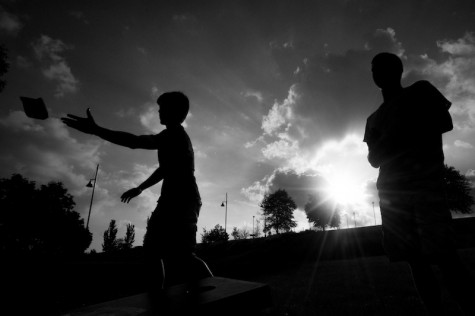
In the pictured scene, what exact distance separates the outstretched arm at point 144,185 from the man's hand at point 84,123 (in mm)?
1002

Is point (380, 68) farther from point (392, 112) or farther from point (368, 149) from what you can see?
point (368, 149)

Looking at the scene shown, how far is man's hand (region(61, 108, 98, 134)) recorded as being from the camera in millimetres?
2143

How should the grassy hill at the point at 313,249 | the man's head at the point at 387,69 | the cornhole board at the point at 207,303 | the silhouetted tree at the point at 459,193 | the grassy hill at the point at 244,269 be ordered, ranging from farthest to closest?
the silhouetted tree at the point at 459,193 → the grassy hill at the point at 313,249 → the grassy hill at the point at 244,269 → the man's head at the point at 387,69 → the cornhole board at the point at 207,303

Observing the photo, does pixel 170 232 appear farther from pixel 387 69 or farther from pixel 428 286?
pixel 387 69

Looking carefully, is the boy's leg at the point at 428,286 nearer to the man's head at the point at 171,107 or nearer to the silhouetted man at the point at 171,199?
the silhouetted man at the point at 171,199

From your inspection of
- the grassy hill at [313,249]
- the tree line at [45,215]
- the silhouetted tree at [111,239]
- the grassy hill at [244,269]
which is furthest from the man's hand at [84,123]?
the silhouetted tree at [111,239]

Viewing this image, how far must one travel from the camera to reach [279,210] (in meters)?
58.1

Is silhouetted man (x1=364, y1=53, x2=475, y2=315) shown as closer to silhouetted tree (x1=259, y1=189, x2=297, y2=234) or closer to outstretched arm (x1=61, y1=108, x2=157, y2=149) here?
outstretched arm (x1=61, y1=108, x2=157, y2=149)

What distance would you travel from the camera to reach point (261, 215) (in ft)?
194

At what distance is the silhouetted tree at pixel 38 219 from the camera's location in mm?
42750

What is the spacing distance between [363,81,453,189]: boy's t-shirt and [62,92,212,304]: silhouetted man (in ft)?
6.56

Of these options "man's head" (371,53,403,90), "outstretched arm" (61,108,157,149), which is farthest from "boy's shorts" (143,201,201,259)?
"man's head" (371,53,403,90)

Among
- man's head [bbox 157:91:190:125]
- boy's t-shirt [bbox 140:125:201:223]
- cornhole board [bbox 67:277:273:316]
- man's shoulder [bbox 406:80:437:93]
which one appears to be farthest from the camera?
man's head [bbox 157:91:190:125]

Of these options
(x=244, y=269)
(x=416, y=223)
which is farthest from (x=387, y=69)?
(x=244, y=269)
